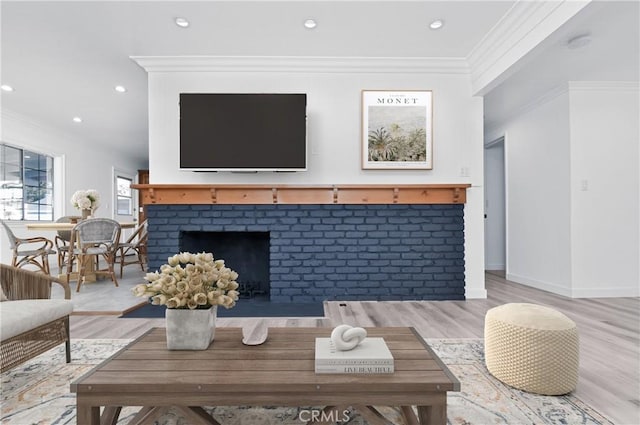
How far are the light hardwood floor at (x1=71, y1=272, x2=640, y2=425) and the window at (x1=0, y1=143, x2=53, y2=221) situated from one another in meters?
3.75

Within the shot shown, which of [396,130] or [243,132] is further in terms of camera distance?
[396,130]

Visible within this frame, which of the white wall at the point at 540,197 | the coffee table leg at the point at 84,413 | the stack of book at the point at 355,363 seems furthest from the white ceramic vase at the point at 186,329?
the white wall at the point at 540,197

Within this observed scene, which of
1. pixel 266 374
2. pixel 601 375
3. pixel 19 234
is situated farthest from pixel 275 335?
pixel 19 234

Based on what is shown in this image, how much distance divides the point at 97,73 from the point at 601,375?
5.24m

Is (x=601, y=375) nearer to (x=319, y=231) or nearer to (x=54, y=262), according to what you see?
(x=319, y=231)

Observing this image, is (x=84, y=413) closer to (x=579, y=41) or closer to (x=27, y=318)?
(x=27, y=318)

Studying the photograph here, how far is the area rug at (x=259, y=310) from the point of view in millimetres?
2898

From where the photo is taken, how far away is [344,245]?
339cm

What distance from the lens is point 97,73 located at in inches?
143

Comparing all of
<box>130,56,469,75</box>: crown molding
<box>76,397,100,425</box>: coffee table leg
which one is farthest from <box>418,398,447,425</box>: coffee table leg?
<box>130,56,469,75</box>: crown molding

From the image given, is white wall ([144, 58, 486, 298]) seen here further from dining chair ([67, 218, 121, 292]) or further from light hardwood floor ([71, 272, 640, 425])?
dining chair ([67, 218, 121, 292])

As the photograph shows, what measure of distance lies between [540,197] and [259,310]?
3.78 m

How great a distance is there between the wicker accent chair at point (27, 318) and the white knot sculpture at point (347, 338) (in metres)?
1.58

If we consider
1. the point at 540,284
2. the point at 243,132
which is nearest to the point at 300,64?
the point at 243,132
